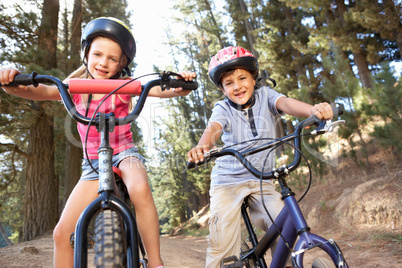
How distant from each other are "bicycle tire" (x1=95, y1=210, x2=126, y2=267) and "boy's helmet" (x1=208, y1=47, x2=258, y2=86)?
66.4 inches

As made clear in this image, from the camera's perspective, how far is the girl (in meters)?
2.03

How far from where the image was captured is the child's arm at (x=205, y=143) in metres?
1.95

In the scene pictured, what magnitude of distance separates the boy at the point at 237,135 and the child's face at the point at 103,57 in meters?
0.88

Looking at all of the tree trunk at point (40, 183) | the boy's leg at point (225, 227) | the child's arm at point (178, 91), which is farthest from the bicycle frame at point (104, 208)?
the tree trunk at point (40, 183)

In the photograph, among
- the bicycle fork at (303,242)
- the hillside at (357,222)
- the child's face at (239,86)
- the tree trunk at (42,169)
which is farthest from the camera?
the tree trunk at (42,169)

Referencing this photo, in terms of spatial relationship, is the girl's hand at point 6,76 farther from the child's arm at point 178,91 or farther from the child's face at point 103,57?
the child's arm at point 178,91

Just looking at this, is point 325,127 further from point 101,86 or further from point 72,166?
point 72,166

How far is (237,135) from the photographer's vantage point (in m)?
2.90

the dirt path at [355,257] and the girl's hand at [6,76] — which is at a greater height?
the girl's hand at [6,76]

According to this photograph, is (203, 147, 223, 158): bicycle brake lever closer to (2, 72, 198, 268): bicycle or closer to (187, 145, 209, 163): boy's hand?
(187, 145, 209, 163): boy's hand

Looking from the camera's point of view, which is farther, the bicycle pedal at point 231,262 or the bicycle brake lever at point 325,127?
the bicycle pedal at point 231,262

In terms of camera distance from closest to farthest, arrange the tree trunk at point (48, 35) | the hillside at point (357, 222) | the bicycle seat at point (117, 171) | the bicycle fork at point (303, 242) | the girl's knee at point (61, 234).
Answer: the bicycle fork at point (303, 242), the girl's knee at point (61, 234), the bicycle seat at point (117, 171), the hillside at point (357, 222), the tree trunk at point (48, 35)

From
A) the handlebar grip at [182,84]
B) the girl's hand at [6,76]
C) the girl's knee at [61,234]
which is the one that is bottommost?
the girl's knee at [61,234]

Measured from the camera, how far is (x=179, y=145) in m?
20.8
